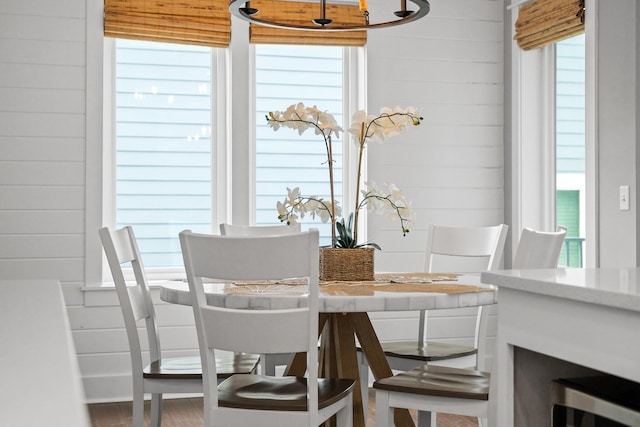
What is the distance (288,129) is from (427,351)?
2.03 m

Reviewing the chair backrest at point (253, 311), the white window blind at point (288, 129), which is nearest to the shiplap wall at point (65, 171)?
the white window blind at point (288, 129)

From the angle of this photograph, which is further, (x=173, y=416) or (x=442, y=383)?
(x=173, y=416)

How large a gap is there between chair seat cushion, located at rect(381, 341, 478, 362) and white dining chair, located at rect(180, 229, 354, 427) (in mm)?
809

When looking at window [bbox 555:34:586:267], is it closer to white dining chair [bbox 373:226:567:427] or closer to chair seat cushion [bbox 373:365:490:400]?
white dining chair [bbox 373:226:567:427]

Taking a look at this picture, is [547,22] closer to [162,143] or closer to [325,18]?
[325,18]

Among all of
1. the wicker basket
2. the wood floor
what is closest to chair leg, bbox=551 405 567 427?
the wicker basket

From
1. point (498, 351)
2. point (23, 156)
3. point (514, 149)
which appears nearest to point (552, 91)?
point (514, 149)

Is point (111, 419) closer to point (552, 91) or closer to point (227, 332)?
point (227, 332)

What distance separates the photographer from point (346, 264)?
114 inches

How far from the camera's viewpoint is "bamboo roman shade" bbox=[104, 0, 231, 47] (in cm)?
433

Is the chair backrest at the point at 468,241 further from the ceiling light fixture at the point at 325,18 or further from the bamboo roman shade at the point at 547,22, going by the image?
the bamboo roman shade at the point at 547,22

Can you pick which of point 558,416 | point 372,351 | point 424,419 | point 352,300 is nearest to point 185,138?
point 372,351

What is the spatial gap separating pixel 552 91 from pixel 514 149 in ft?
1.38

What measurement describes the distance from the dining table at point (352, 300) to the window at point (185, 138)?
173 centimetres
